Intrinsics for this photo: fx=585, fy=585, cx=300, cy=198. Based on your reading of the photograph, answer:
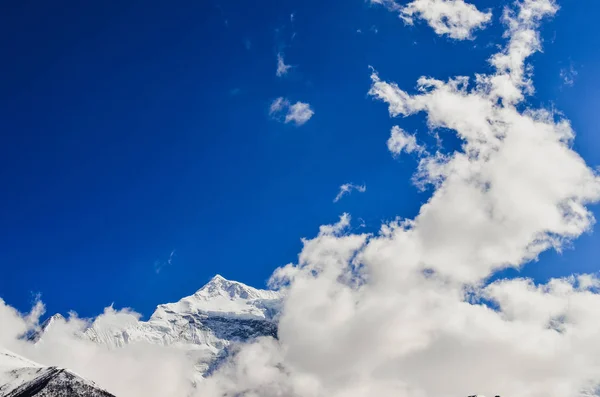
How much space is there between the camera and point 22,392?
199m

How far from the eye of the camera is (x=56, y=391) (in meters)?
189

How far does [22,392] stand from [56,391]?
19098mm

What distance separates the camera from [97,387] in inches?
7554

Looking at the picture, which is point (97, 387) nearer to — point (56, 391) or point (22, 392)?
point (56, 391)

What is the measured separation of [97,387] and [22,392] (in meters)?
29.1

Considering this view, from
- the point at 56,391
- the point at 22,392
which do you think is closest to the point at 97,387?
the point at 56,391

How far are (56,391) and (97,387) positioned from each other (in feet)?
41.2
